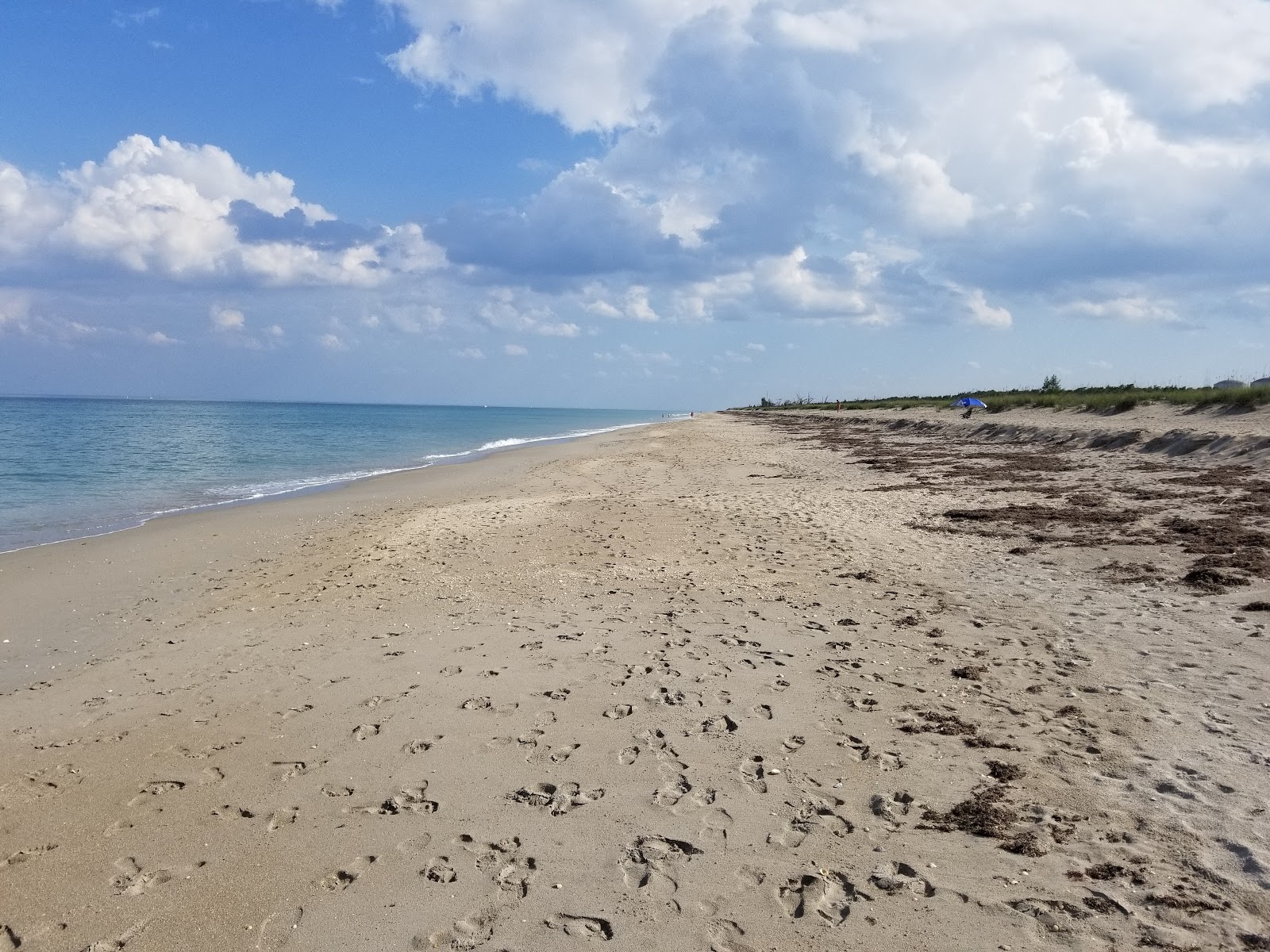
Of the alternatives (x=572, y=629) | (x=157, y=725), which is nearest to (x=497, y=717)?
(x=572, y=629)

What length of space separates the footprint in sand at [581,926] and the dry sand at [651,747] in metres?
0.01

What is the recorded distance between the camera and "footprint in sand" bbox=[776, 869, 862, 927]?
3.44 meters

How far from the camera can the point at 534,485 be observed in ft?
69.2

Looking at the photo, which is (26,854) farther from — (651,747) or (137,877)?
(651,747)

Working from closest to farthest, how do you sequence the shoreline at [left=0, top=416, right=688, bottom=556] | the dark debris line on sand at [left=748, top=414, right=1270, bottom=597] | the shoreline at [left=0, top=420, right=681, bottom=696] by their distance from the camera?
the shoreline at [left=0, top=420, right=681, bottom=696], the dark debris line on sand at [left=748, top=414, right=1270, bottom=597], the shoreline at [left=0, top=416, right=688, bottom=556]

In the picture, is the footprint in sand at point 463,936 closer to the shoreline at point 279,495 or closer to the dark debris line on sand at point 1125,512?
the dark debris line on sand at point 1125,512

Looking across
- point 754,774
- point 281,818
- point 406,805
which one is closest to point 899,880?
point 754,774

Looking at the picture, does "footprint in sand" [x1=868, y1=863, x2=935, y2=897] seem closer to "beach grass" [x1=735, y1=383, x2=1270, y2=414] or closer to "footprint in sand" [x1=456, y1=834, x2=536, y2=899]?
"footprint in sand" [x1=456, y1=834, x2=536, y2=899]

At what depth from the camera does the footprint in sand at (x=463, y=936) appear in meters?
3.30

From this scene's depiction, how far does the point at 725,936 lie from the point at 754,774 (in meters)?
1.44

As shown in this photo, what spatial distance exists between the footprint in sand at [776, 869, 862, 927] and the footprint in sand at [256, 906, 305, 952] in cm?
235

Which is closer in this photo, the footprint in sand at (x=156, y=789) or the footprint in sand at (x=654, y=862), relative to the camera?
the footprint in sand at (x=654, y=862)

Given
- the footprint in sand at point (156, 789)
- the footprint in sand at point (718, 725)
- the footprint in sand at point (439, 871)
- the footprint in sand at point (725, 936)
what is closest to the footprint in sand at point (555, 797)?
the footprint in sand at point (439, 871)

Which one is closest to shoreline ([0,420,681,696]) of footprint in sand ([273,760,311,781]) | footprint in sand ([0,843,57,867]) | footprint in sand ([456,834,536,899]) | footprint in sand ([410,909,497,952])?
footprint in sand ([0,843,57,867])
